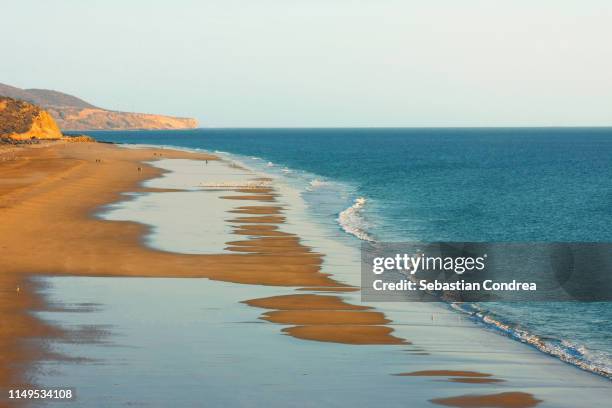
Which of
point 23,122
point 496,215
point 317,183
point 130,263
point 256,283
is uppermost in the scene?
point 23,122

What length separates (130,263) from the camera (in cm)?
3116

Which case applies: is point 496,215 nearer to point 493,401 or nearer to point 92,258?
point 92,258

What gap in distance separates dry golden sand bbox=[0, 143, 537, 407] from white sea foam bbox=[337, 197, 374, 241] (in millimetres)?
3559

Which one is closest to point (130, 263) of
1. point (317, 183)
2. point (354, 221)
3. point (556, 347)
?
point (556, 347)

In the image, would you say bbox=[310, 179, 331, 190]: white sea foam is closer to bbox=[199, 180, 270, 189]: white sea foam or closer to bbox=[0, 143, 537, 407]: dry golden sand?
bbox=[199, 180, 270, 189]: white sea foam

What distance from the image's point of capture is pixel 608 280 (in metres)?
30.3

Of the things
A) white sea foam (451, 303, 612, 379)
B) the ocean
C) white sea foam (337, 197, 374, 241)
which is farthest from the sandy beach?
white sea foam (337, 197, 374, 241)

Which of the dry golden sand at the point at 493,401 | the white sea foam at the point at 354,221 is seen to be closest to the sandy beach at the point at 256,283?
the dry golden sand at the point at 493,401

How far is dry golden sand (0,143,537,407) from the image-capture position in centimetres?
2081

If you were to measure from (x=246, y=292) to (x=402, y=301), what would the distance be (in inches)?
186

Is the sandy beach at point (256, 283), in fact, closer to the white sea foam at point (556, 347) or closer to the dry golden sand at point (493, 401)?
the dry golden sand at point (493, 401)

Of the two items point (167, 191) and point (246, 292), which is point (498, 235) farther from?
point (167, 191)

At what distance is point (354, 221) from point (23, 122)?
138 metres

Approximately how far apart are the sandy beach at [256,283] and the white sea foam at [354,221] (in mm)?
3064
